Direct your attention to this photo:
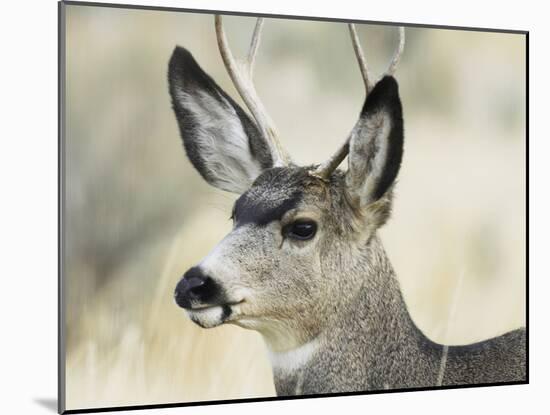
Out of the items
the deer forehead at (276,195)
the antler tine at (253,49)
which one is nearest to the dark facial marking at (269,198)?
the deer forehead at (276,195)

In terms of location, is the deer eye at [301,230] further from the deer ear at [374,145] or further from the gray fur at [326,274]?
the deer ear at [374,145]

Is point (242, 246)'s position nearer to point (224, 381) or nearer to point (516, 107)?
point (224, 381)

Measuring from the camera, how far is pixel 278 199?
469 cm

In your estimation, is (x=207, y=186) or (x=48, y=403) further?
(x=207, y=186)

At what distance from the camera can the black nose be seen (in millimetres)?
4484

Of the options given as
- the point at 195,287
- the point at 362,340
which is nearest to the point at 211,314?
the point at 195,287

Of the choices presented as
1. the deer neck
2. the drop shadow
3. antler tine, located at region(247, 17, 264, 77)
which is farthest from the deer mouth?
antler tine, located at region(247, 17, 264, 77)

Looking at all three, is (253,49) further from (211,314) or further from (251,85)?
(211,314)

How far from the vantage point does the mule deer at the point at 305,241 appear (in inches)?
183

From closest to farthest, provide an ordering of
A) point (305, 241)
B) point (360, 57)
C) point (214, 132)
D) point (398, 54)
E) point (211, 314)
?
point (211, 314)
point (305, 241)
point (214, 132)
point (360, 57)
point (398, 54)

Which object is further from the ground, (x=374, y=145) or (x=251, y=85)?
(x=251, y=85)

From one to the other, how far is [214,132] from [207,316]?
32.2 inches

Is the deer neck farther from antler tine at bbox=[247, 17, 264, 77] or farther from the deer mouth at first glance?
antler tine at bbox=[247, 17, 264, 77]

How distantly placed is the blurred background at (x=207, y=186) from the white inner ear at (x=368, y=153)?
0.59 ft
